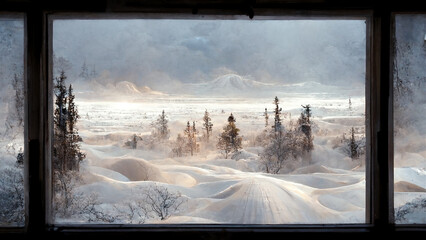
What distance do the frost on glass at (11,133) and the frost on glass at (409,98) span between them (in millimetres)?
1759

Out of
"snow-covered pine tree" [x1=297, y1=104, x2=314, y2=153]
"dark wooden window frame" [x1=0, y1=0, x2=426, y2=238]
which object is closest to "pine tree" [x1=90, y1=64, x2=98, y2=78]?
"dark wooden window frame" [x1=0, y1=0, x2=426, y2=238]

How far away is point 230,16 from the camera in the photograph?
1605mm

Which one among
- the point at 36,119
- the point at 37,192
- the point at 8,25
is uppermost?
the point at 8,25

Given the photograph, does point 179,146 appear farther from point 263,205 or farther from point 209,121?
point 263,205

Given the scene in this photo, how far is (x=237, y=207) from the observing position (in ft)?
6.09

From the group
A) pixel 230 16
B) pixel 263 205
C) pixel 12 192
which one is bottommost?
pixel 263 205

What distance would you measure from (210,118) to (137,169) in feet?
1.58

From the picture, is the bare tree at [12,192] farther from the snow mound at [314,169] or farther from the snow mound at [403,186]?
the snow mound at [403,186]

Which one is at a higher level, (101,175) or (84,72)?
(84,72)

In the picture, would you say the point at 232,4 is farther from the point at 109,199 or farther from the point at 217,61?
the point at 109,199

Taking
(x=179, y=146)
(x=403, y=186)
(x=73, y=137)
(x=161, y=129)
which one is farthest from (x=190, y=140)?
(x=403, y=186)

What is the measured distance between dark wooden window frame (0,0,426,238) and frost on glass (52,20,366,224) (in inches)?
9.3

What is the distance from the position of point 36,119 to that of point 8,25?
1.53ft

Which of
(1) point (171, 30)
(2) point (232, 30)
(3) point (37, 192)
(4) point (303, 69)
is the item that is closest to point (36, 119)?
(3) point (37, 192)
